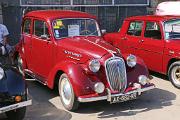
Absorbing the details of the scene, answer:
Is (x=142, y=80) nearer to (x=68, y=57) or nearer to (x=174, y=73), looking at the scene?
(x=68, y=57)

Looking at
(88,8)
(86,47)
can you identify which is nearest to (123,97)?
(86,47)

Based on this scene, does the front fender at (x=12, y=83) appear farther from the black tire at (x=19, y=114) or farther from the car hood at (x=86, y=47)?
the car hood at (x=86, y=47)

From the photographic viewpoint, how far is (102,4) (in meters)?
13.5

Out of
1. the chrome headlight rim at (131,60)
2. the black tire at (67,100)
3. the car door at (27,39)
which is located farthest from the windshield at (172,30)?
the car door at (27,39)

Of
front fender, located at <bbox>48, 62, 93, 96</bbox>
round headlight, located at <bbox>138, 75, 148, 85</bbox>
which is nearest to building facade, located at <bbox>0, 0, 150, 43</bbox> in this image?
front fender, located at <bbox>48, 62, 93, 96</bbox>

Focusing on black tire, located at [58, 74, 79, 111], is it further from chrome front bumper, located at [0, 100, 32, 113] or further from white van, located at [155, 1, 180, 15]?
white van, located at [155, 1, 180, 15]

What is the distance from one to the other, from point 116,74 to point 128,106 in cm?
75

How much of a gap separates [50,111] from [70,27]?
192 cm

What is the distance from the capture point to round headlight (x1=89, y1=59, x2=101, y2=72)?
20.8 feet

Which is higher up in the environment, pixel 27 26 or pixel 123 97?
pixel 27 26

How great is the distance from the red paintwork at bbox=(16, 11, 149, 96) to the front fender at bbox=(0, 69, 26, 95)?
1035mm

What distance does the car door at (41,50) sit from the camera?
7504mm

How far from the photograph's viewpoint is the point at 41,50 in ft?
25.5

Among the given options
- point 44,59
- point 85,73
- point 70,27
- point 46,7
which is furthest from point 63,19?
point 46,7
